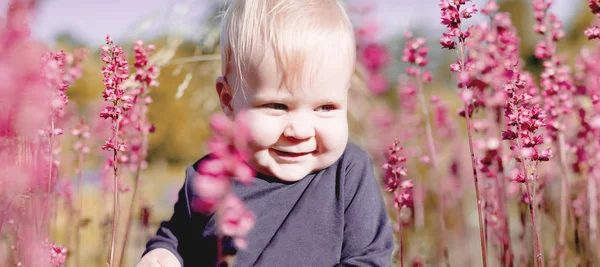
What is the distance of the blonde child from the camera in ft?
5.65

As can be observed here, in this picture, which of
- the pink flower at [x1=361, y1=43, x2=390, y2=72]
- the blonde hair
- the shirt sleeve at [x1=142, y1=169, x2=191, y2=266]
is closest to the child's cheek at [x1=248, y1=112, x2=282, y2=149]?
the blonde hair

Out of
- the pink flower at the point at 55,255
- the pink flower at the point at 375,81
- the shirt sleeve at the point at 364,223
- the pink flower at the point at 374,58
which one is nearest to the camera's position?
the pink flower at the point at 55,255

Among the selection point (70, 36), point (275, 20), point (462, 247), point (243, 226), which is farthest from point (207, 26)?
point (70, 36)

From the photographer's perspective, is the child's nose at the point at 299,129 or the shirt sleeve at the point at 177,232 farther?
the shirt sleeve at the point at 177,232

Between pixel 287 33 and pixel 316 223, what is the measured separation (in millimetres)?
556

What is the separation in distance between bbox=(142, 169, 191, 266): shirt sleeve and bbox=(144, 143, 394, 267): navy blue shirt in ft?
0.06

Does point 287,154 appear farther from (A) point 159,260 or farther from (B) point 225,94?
(A) point 159,260

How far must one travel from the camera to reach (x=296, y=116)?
5.70ft

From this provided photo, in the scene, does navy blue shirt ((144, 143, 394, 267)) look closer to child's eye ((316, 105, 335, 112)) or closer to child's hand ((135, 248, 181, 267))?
child's hand ((135, 248, 181, 267))

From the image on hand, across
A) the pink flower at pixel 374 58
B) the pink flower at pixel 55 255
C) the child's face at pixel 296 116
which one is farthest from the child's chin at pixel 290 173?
the pink flower at pixel 374 58

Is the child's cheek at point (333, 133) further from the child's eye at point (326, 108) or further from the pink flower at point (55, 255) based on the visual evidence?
the pink flower at point (55, 255)

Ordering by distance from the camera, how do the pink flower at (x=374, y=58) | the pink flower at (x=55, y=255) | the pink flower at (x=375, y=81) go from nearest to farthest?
the pink flower at (x=55, y=255) → the pink flower at (x=375, y=81) → the pink flower at (x=374, y=58)

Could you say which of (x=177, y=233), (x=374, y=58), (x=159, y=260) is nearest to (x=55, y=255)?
(x=159, y=260)

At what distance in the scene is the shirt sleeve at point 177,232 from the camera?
1.98 meters
